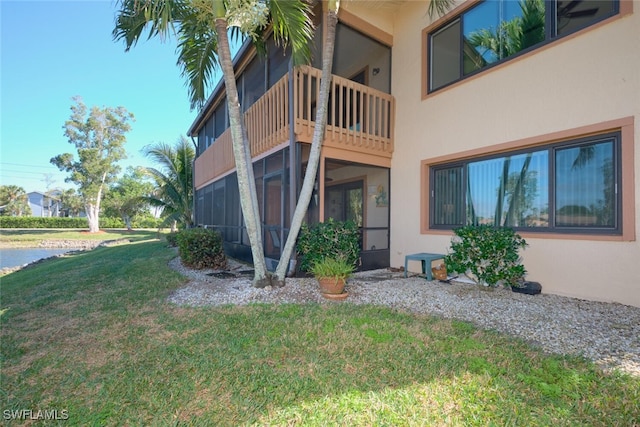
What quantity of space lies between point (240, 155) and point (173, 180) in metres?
13.5

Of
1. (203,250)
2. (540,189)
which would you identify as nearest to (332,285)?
(540,189)

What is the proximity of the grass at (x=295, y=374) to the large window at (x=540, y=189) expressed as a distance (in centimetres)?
300

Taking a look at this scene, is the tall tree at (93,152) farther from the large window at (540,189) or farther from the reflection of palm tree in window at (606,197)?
the reflection of palm tree in window at (606,197)

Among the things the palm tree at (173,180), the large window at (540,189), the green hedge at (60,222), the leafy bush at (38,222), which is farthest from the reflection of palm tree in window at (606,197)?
the leafy bush at (38,222)

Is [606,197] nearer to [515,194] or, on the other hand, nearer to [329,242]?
[515,194]

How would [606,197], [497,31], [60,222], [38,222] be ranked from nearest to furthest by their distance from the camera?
[606,197] → [497,31] → [38,222] → [60,222]

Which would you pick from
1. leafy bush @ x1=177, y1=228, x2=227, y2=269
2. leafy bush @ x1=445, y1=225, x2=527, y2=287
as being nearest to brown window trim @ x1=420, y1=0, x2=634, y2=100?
leafy bush @ x1=445, y1=225, x2=527, y2=287

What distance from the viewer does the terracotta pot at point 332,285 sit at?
506 centimetres

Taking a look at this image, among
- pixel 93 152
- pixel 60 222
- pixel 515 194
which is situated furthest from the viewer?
pixel 60 222

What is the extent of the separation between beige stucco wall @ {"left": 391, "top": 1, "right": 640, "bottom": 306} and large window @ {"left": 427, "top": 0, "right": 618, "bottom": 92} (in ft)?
0.91

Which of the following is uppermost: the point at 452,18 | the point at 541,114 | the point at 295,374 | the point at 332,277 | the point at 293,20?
the point at 452,18

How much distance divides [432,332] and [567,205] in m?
3.54

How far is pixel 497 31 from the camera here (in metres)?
6.27

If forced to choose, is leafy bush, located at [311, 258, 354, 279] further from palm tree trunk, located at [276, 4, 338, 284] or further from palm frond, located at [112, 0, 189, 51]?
palm frond, located at [112, 0, 189, 51]
